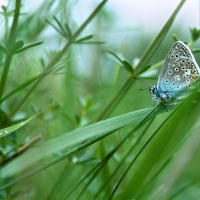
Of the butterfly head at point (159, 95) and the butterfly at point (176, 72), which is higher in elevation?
the butterfly at point (176, 72)

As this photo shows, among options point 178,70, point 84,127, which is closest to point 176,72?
point 178,70

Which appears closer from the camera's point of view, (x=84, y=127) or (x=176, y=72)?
(x=84, y=127)

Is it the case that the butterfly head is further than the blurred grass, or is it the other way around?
the butterfly head

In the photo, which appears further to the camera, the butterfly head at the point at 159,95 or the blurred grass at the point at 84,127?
the butterfly head at the point at 159,95

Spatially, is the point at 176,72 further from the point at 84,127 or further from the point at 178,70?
the point at 84,127

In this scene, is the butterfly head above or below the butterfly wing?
below

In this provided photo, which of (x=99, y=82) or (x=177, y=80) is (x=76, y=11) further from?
(x=177, y=80)
